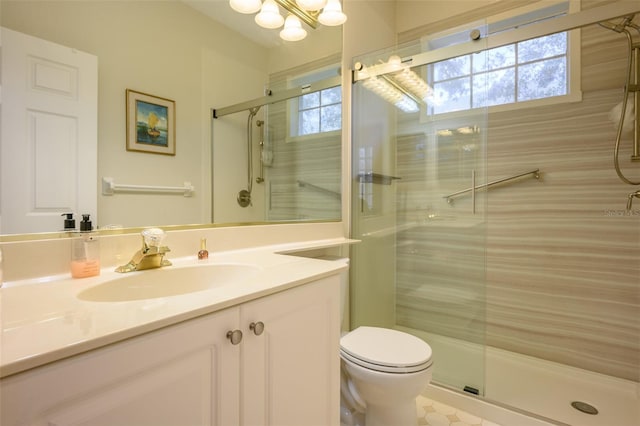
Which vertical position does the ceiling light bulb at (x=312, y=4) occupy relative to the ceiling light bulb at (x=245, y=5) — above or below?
above

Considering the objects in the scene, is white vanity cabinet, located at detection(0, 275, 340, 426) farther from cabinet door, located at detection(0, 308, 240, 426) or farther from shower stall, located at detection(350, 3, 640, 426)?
shower stall, located at detection(350, 3, 640, 426)

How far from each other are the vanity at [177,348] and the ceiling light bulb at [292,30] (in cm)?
117

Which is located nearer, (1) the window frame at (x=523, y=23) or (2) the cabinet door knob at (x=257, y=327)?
(2) the cabinet door knob at (x=257, y=327)

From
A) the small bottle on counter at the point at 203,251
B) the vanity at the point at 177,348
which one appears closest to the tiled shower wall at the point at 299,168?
the small bottle on counter at the point at 203,251

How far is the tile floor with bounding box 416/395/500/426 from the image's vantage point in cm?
150

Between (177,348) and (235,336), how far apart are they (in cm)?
12

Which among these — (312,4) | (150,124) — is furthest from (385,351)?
(312,4)

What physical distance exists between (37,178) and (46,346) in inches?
24.0

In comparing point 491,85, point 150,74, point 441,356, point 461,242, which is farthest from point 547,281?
point 150,74

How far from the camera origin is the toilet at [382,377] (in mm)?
1207

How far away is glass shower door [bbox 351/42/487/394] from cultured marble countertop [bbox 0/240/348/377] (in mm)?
1290

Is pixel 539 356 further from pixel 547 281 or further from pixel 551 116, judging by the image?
pixel 551 116

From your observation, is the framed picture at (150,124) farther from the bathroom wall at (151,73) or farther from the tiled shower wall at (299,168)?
the tiled shower wall at (299,168)

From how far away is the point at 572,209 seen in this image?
1.89m
